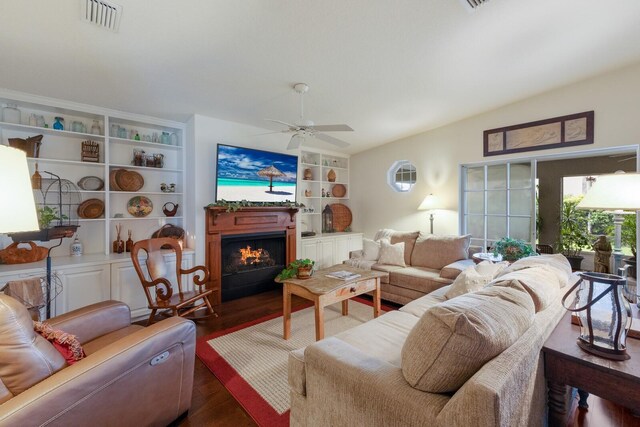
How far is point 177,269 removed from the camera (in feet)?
10.6

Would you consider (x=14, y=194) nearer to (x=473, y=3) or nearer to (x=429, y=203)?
(x=473, y=3)

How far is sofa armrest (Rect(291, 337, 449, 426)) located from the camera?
1.03m

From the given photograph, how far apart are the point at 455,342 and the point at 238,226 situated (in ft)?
11.3

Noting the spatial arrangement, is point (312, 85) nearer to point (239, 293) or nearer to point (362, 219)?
point (239, 293)

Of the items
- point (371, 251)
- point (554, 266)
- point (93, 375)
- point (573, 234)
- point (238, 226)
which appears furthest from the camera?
point (573, 234)

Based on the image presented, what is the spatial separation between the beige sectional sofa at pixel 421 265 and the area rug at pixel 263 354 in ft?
1.05

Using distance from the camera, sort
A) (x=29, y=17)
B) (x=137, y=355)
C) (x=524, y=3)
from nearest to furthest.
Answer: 1. (x=137, y=355)
2. (x=29, y=17)
3. (x=524, y=3)

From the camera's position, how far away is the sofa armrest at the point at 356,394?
1.03m

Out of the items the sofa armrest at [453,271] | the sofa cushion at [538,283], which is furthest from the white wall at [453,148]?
the sofa cushion at [538,283]

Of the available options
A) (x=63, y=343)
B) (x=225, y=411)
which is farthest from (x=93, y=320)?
(x=225, y=411)

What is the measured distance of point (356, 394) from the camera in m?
1.18

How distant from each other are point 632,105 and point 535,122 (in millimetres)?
897

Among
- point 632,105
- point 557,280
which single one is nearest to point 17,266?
point 557,280

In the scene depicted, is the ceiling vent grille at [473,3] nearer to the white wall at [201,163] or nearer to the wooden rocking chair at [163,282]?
the white wall at [201,163]
